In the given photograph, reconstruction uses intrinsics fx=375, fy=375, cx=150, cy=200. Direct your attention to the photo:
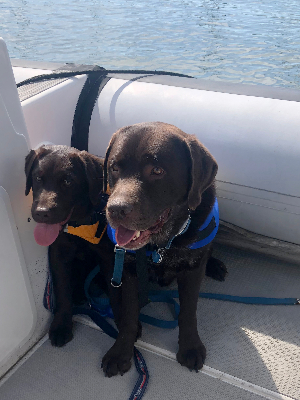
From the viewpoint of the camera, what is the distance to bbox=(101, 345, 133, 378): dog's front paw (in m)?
1.95

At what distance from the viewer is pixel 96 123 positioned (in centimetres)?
273

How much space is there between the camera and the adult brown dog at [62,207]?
1.93 m

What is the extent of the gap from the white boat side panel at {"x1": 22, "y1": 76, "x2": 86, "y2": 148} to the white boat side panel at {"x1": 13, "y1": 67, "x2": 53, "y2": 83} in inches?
14.3

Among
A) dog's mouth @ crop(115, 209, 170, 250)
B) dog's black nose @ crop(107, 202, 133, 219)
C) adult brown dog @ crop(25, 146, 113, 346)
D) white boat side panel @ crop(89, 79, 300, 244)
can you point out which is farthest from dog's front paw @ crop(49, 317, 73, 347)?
white boat side panel @ crop(89, 79, 300, 244)

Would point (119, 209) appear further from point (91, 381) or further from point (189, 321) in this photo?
point (91, 381)

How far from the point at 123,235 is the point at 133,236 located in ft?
0.15

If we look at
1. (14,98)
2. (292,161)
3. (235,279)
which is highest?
(14,98)

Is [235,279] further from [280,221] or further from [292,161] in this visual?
[292,161]

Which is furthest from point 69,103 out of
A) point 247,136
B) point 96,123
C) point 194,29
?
point 194,29

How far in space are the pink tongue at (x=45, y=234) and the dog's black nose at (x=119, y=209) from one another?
0.50 m

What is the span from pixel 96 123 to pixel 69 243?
986 millimetres

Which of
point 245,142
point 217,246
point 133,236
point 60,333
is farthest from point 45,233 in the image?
point 217,246

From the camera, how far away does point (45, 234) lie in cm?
195

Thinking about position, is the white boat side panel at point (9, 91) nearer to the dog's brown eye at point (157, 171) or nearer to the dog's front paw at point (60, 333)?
the dog's brown eye at point (157, 171)
